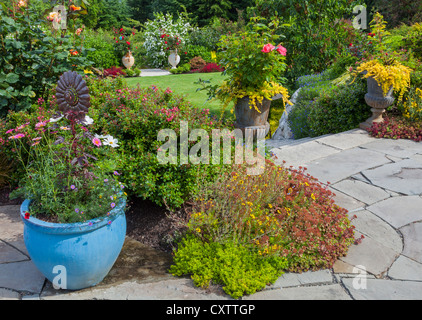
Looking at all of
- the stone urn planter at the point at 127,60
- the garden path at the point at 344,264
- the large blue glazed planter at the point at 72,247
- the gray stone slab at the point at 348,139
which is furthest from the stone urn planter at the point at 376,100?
the stone urn planter at the point at 127,60

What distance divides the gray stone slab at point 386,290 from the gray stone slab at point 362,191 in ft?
4.11

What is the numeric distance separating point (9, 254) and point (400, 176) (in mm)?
4112

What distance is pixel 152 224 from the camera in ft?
11.6

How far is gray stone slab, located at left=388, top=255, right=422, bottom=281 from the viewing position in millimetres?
2707

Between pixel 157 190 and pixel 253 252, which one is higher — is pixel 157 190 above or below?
above

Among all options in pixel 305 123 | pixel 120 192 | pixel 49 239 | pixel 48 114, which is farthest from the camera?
pixel 305 123

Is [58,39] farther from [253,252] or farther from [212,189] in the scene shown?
[253,252]

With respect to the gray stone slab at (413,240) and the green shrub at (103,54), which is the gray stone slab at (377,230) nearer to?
the gray stone slab at (413,240)

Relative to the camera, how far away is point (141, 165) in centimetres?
344

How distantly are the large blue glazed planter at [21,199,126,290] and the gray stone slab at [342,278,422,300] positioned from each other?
5.50 ft

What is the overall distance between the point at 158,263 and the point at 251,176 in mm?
1175

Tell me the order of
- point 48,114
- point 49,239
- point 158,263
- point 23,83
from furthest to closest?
point 23,83
point 48,114
point 158,263
point 49,239
